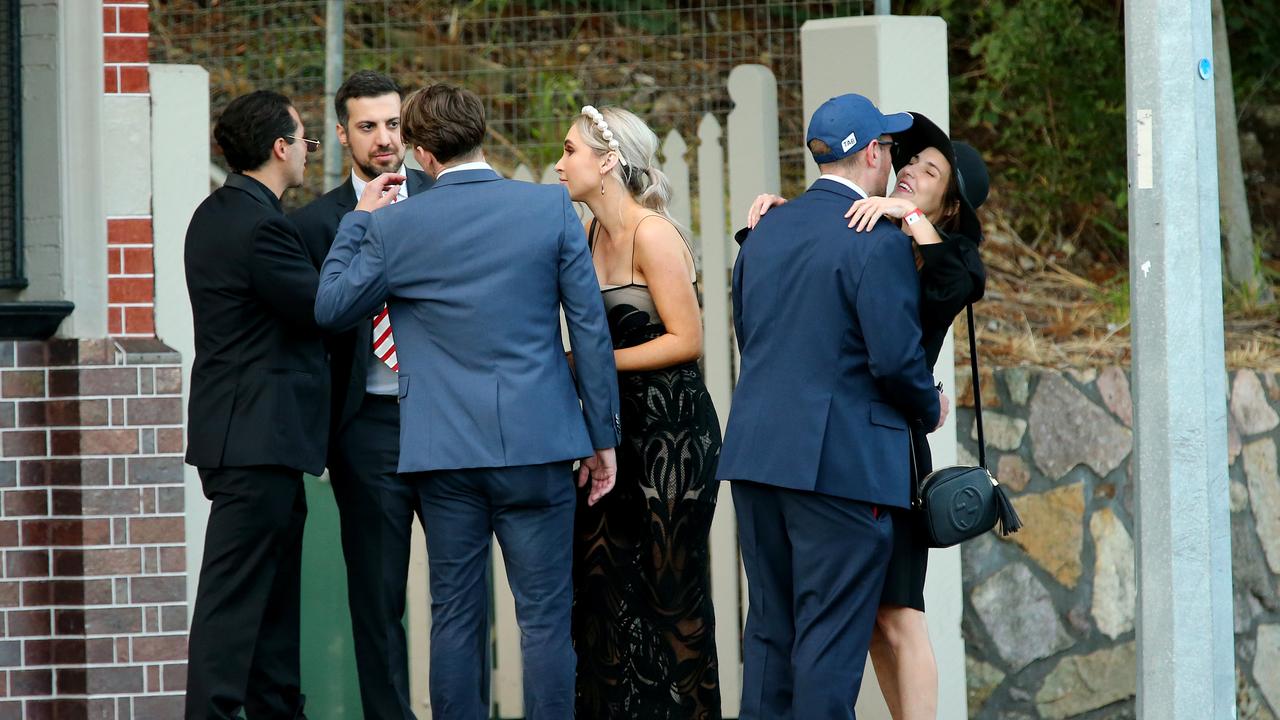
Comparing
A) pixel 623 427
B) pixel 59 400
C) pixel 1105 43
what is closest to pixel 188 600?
pixel 59 400

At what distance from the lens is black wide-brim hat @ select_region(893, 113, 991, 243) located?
4266 mm

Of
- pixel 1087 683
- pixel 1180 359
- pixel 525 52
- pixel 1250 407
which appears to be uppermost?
pixel 525 52

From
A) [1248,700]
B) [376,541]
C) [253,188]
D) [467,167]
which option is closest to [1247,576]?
[1248,700]

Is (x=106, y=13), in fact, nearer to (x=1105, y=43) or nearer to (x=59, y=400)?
(x=59, y=400)

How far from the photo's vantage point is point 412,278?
4.25m

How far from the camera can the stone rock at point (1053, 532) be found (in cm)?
590

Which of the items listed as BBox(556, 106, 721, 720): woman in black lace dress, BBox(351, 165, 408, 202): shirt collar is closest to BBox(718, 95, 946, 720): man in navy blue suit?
BBox(556, 106, 721, 720): woman in black lace dress

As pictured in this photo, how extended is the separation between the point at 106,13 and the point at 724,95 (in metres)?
3.73

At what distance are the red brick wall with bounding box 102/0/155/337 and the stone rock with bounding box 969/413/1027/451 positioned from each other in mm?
2989

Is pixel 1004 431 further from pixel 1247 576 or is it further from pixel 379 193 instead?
pixel 379 193

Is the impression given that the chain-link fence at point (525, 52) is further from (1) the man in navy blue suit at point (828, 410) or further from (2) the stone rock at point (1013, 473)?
(1) the man in navy blue suit at point (828, 410)

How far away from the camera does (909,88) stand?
213 inches

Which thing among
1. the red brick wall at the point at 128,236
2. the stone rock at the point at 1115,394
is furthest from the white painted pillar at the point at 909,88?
the red brick wall at the point at 128,236

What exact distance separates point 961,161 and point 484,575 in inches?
67.7
